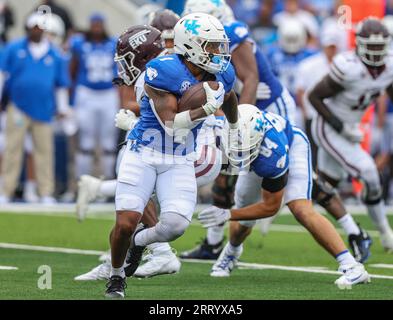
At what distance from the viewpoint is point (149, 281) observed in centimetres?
759

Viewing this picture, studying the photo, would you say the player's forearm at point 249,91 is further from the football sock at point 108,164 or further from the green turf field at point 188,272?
the football sock at point 108,164

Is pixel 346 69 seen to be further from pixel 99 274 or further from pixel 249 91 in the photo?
pixel 99 274

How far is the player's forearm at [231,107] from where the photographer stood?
7051 mm

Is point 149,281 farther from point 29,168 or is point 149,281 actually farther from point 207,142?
→ point 29,168

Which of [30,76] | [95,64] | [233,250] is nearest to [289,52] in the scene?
[95,64]

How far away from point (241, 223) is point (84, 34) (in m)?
7.44

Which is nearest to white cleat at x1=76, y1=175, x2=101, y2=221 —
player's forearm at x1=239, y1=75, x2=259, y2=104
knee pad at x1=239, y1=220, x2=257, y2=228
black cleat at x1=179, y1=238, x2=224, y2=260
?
black cleat at x1=179, y1=238, x2=224, y2=260

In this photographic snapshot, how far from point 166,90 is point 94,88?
7.71 meters

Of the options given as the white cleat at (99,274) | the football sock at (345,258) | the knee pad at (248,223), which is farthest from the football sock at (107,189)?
the football sock at (345,258)

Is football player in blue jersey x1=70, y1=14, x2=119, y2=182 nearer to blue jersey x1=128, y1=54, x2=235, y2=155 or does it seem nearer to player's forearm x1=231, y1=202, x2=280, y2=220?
player's forearm x1=231, y1=202, x2=280, y2=220

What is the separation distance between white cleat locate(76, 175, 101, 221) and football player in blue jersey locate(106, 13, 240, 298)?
2135 millimetres

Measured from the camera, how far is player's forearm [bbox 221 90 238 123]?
278 inches

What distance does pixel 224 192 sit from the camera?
29.1 feet

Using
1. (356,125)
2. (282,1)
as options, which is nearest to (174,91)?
(356,125)
